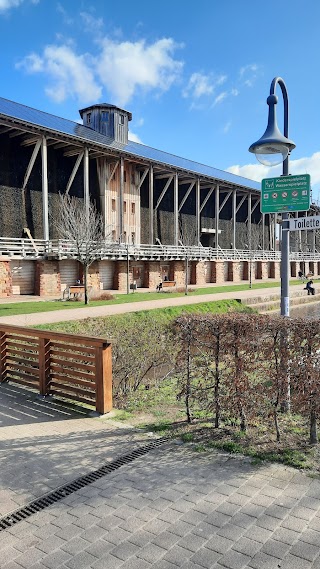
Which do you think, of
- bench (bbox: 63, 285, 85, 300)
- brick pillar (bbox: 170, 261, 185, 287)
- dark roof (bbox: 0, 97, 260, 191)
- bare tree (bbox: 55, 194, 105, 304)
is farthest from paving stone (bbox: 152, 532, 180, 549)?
brick pillar (bbox: 170, 261, 185, 287)

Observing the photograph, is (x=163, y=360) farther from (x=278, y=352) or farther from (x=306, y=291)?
(x=306, y=291)

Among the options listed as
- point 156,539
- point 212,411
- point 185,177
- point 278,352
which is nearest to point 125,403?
point 212,411

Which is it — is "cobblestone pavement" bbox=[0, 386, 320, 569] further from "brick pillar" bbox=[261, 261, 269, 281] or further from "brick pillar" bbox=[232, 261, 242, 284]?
"brick pillar" bbox=[261, 261, 269, 281]

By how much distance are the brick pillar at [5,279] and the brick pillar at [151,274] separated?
39.3 ft

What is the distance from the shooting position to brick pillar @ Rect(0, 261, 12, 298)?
22.0 m

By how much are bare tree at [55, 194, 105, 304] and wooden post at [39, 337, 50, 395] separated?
1315 centimetres

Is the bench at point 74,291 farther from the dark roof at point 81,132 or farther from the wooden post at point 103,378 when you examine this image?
the wooden post at point 103,378

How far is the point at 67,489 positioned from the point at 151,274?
1125 inches

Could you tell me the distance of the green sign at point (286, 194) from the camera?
518 centimetres

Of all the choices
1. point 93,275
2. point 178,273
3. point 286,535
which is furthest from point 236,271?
Result: point 286,535

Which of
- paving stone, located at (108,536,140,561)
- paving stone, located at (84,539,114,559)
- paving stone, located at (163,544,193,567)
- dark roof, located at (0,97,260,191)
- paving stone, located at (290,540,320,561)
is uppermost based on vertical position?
dark roof, located at (0,97,260,191)

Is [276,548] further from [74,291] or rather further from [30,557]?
[74,291]

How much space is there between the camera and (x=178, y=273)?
3406cm

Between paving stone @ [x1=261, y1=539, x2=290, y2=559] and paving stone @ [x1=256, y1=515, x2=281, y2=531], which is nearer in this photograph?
paving stone @ [x1=261, y1=539, x2=290, y2=559]
